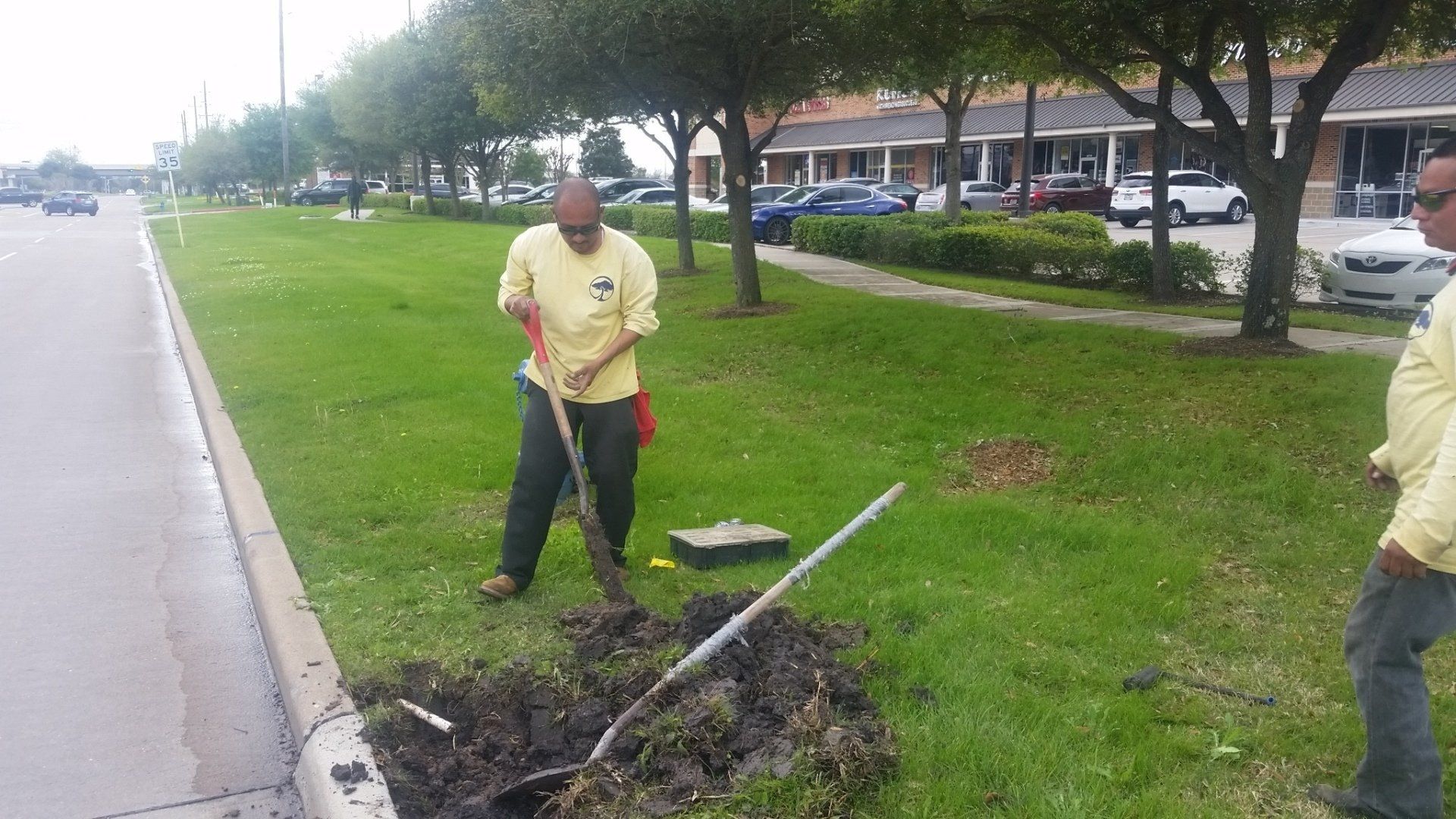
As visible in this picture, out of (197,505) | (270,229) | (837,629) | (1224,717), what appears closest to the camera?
(1224,717)

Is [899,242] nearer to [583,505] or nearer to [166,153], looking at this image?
[583,505]

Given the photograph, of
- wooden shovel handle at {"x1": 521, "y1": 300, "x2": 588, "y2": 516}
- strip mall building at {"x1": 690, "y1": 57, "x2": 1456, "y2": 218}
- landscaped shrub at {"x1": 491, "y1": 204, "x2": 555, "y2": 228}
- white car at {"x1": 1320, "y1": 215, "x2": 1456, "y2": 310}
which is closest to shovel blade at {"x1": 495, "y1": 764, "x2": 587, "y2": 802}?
wooden shovel handle at {"x1": 521, "y1": 300, "x2": 588, "y2": 516}

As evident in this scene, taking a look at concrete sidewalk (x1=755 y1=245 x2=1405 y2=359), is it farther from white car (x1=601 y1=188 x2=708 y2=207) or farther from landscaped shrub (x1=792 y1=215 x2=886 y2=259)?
white car (x1=601 y1=188 x2=708 y2=207)

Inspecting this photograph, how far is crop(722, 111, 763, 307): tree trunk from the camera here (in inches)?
562

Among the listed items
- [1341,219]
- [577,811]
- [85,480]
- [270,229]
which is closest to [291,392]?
[85,480]

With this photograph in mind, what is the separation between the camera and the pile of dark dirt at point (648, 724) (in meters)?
3.40

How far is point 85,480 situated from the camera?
7.91 m

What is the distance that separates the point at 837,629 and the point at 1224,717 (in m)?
1.37

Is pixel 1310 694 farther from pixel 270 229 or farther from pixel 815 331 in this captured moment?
pixel 270 229

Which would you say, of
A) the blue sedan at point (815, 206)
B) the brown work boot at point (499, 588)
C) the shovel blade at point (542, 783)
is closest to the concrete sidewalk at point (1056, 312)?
the brown work boot at point (499, 588)

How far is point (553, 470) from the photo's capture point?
16.6ft

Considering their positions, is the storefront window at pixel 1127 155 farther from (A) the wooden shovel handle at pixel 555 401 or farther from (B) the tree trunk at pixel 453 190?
(A) the wooden shovel handle at pixel 555 401

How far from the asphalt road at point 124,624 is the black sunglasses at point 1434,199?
12.2 feet

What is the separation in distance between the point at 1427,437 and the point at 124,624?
522 cm
